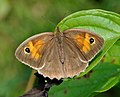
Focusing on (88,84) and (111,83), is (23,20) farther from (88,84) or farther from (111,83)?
(111,83)

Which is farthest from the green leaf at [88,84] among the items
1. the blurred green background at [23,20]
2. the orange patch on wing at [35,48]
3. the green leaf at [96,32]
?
the blurred green background at [23,20]

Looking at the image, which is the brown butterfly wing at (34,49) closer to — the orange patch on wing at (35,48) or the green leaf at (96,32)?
the orange patch on wing at (35,48)

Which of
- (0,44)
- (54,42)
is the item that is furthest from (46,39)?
(0,44)

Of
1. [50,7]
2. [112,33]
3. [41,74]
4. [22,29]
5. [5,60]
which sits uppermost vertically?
[50,7]

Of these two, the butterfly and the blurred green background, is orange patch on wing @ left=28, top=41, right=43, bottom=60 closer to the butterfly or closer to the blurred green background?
the butterfly

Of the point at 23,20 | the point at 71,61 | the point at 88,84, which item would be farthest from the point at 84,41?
the point at 23,20

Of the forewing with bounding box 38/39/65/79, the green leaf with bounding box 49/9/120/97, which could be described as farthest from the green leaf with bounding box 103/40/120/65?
the forewing with bounding box 38/39/65/79

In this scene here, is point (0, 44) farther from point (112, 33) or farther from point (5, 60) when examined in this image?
point (112, 33)
